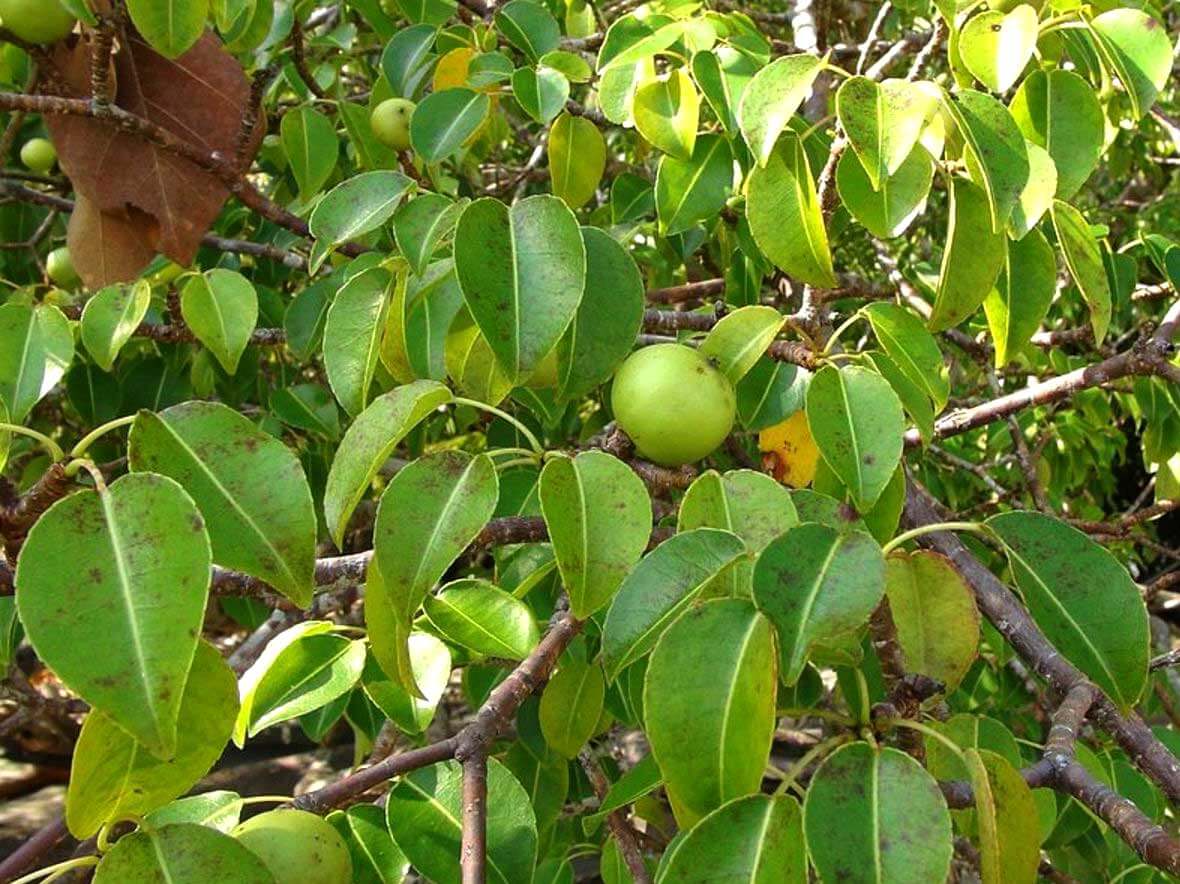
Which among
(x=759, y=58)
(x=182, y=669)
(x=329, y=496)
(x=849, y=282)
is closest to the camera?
(x=182, y=669)

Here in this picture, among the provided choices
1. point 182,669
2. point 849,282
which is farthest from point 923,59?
point 182,669

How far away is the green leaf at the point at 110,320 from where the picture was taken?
1345 mm

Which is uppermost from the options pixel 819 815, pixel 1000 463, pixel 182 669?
pixel 182 669

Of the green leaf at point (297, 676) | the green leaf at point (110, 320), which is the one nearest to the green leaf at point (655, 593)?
the green leaf at point (297, 676)

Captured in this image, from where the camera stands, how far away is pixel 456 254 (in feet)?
2.98

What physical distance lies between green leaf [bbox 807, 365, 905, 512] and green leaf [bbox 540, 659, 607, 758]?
0.40 meters

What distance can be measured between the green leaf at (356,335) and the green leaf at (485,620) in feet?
0.67

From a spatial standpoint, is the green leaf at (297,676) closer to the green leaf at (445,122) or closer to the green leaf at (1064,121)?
the green leaf at (445,122)

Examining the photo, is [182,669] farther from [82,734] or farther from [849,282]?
[849,282]

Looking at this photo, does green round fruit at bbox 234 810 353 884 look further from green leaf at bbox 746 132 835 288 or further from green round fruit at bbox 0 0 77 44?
green round fruit at bbox 0 0 77 44

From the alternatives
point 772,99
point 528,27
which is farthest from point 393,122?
point 772,99

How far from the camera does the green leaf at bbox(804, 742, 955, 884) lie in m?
0.65

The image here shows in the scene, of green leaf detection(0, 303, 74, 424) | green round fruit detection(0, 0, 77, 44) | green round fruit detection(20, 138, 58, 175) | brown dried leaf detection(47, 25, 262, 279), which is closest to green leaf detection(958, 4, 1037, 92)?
green leaf detection(0, 303, 74, 424)

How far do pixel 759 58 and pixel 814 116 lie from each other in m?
0.35
